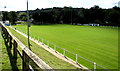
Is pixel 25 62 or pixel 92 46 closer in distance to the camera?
pixel 25 62

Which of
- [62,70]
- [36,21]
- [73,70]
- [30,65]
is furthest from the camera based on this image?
[36,21]

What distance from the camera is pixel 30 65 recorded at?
3629 millimetres

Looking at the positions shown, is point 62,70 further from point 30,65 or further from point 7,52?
point 30,65

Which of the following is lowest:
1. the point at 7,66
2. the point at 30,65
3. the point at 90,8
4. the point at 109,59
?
the point at 109,59

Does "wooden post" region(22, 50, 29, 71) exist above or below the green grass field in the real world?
above

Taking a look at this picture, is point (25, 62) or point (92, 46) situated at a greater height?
point (25, 62)

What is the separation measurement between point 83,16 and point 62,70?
8575 centimetres

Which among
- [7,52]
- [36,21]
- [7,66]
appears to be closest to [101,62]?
[7,52]

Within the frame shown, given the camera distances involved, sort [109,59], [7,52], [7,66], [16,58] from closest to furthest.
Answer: [7,66], [16,58], [7,52], [109,59]

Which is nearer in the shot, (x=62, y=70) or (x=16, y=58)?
(x=16, y=58)

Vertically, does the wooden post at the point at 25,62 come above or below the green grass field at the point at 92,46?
above

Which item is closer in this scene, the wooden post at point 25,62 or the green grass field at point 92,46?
the wooden post at point 25,62

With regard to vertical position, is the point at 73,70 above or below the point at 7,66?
below

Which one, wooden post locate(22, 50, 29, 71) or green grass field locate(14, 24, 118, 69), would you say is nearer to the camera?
wooden post locate(22, 50, 29, 71)
